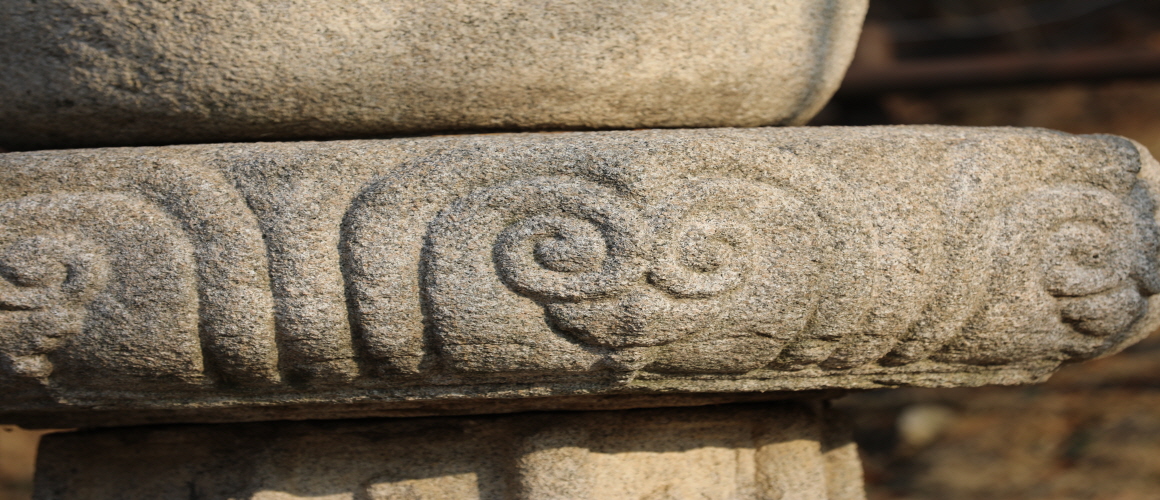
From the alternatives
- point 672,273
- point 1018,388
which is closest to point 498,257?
point 672,273

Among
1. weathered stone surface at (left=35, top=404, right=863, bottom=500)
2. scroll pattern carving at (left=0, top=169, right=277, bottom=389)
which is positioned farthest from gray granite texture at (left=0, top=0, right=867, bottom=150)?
weathered stone surface at (left=35, top=404, right=863, bottom=500)

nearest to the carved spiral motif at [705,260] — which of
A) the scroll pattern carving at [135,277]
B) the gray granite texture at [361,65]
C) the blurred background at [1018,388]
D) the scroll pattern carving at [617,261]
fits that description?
the scroll pattern carving at [617,261]

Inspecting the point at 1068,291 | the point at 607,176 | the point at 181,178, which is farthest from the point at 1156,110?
the point at 181,178

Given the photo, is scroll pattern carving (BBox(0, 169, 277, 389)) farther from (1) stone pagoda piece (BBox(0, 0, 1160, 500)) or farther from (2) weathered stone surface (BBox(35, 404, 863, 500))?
(2) weathered stone surface (BBox(35, 404, 863, 500))

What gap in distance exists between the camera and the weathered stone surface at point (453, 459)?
3.42 feet

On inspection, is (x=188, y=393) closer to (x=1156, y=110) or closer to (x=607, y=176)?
(x=607, y=176)

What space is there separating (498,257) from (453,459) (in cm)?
38

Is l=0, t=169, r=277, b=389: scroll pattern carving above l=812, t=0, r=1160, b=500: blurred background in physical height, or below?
below

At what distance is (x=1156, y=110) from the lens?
3.90 meters

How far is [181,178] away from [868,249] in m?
0.67

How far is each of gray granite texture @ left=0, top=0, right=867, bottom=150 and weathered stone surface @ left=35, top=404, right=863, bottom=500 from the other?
378 mm

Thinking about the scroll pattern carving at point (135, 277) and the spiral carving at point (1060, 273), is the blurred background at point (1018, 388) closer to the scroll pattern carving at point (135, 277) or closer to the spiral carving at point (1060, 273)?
the spiral carving at point (1060, 273)

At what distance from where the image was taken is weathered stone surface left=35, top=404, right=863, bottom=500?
3.42 feet

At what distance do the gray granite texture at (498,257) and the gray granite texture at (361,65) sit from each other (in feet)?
0.32
